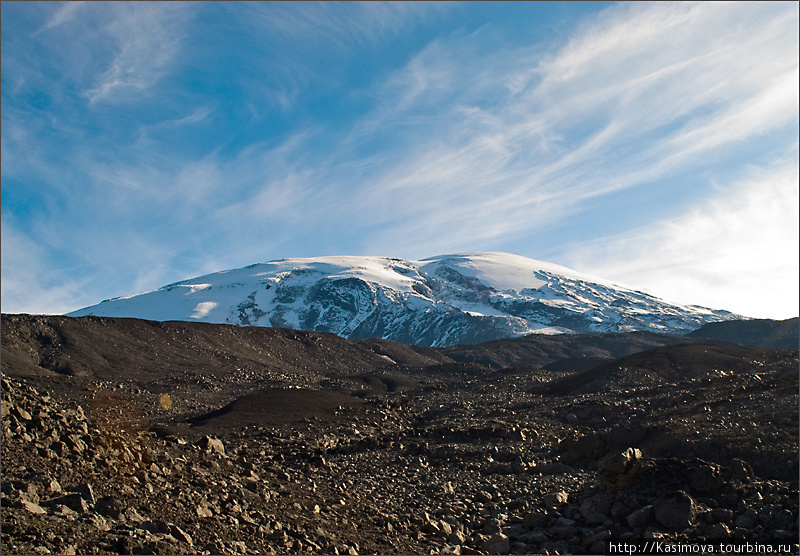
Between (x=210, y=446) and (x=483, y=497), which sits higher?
(x=210, y=446)

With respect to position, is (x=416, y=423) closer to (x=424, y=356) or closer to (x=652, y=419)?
(x=652, y=419)

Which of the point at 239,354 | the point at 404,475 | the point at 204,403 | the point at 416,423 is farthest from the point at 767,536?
the point at 239,354

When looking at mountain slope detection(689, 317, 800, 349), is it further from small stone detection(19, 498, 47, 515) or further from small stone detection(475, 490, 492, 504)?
small stone detection(19, 498, 47, 515)

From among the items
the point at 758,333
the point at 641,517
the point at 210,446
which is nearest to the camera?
the point at 641,517

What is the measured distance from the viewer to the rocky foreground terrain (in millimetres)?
8352

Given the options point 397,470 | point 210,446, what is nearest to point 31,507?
point 210,446

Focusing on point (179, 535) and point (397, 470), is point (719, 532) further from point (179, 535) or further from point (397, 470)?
point (397, 470)

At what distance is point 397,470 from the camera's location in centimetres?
1691

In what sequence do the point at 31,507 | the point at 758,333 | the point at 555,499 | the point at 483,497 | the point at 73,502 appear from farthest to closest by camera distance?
the point at 758,333
the point at 483,497
the point at 555,499
the point at 73,502
the point at 31,507

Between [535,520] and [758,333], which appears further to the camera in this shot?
[758,333]

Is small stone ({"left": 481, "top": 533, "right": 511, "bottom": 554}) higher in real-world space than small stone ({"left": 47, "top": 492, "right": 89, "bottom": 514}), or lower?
lower

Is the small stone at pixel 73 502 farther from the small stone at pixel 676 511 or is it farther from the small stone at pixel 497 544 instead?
the small stone at pixel 676 511

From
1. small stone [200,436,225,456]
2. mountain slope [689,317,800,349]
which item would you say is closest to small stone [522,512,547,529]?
small stone [200,436,225,456]

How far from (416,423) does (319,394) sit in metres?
7.01
